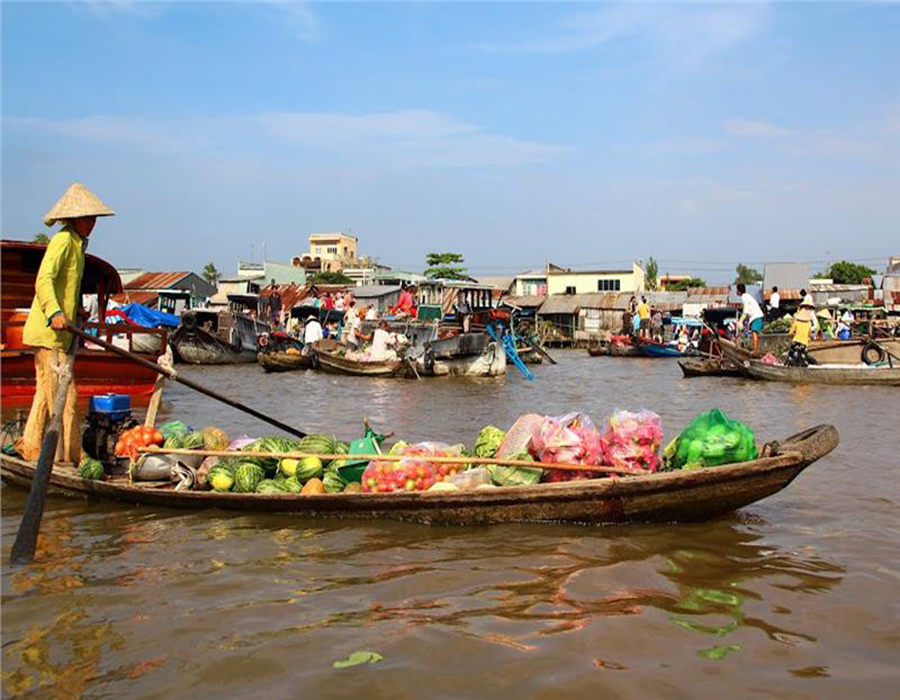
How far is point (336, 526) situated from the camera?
473cm

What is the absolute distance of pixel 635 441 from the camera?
4516mm

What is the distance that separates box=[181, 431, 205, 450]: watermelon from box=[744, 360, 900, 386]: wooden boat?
499 inches

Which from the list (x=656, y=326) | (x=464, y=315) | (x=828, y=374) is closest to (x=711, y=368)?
(x=828, y=374)

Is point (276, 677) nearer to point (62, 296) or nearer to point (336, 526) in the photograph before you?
point (336, 526)

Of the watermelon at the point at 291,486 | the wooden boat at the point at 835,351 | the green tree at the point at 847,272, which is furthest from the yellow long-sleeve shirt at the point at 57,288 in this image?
the green tree at the point at 847,272

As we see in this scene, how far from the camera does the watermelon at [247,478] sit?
16.6 feet

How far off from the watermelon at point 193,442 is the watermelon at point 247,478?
0.55 m

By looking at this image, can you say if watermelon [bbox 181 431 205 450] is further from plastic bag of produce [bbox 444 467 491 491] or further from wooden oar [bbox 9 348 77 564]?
plastic bag of produce [bbox 444 467 491 491]

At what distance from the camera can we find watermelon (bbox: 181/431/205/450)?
5.53 meters

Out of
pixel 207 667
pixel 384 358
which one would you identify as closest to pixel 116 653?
pixel 207 667

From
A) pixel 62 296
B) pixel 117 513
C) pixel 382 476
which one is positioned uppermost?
pixel 62 296

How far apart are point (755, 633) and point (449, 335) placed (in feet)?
51.7

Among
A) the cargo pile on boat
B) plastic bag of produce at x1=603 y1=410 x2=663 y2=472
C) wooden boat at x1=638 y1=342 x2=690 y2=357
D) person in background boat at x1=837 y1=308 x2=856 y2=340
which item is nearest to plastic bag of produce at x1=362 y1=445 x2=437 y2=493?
the cargo pile on boat

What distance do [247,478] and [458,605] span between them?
6.89 ft
